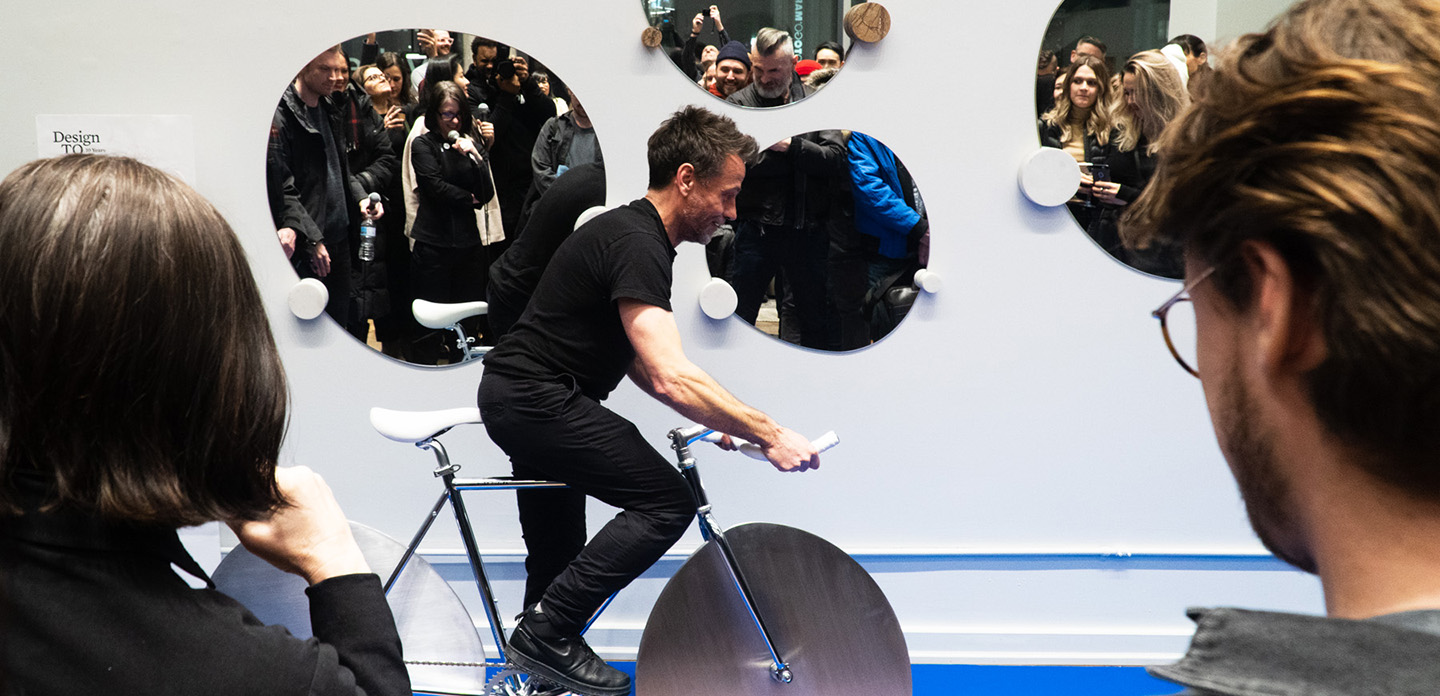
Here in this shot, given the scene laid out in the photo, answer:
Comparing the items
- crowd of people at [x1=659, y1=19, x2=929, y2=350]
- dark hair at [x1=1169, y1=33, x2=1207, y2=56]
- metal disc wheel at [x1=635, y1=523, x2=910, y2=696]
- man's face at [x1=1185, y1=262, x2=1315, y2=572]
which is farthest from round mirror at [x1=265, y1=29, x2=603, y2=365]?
man's face at [x1=1185, y1=262, x2=1315, y2=572]

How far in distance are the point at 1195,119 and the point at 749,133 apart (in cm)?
246

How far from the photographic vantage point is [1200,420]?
3.25m

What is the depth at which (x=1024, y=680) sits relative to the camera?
325 cm

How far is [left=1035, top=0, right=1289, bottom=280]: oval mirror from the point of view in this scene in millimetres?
3021

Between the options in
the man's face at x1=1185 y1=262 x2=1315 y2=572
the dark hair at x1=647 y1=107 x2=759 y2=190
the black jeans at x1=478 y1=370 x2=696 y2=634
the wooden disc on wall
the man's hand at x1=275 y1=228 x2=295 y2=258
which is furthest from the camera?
the man's hand at x1=275 y1=228 x2=295 y2=258

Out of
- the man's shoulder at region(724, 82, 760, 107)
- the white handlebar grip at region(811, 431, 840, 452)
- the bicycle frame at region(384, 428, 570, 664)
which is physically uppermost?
the man's shoulder at region(724, 82, 760, 107)

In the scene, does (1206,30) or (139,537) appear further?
(1206,30)

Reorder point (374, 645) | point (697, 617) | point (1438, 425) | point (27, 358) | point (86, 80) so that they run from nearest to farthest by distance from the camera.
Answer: point (1438, 425) < point (27, 358) < point (374, 645) < point (697, 617) < point (86, 80)

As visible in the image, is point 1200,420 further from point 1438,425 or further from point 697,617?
point 1438,425

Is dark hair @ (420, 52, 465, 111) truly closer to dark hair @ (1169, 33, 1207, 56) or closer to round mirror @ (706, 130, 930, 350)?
round mirror @ (706, 130, 930, 350)

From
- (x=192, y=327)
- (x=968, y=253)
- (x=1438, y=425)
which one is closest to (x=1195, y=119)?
(x=1438, y=425)

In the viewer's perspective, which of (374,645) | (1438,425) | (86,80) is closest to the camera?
(1438,425)

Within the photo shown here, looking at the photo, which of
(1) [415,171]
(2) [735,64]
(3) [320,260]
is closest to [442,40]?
(1) [415,171]

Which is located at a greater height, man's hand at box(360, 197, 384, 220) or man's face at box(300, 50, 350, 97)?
man's face at box(300, 50, 350, 97)
